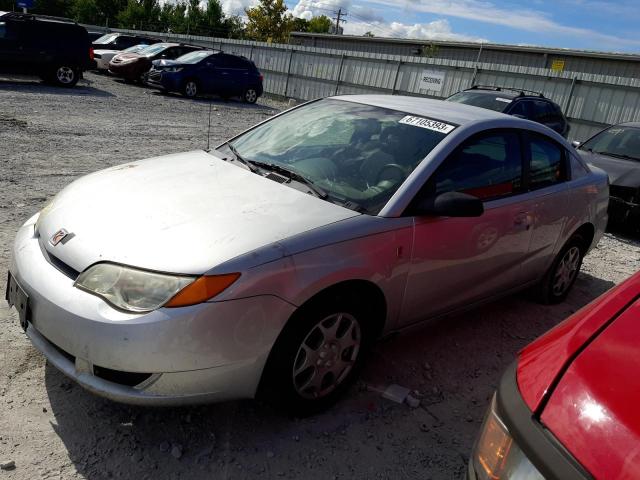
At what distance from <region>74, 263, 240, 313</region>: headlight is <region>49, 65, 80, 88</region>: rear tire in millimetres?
15373

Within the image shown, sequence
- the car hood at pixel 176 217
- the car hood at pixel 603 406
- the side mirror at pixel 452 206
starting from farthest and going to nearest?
the side mirror at pixel 452 206, the car hood at pixel 176 217, the car hood at pixel 603 406

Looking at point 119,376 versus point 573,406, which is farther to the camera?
point 119,376

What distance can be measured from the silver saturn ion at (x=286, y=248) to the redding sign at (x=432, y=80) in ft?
Result: 47.9

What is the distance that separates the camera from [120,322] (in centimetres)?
213

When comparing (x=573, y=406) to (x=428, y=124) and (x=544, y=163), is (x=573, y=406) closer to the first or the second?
(x=428, y=124)

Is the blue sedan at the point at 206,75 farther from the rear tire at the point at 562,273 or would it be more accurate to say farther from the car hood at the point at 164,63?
the rear tire at the point at 562,273

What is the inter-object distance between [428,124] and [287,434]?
2005mm

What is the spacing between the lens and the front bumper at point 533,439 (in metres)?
1.27

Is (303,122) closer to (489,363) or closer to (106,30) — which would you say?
(489,363)

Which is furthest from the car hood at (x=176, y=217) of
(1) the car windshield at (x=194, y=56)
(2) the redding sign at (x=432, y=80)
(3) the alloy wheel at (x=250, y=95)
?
(3) the alloy wheel at (x=250, y=95)

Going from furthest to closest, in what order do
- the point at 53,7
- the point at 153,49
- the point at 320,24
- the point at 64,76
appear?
the point at 320,24, the point at 53,7, the point at 153,49, the point at 64,76

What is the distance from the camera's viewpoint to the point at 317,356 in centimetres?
266

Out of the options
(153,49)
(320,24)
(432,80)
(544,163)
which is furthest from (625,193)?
(320,24)

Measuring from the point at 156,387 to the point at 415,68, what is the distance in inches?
701
